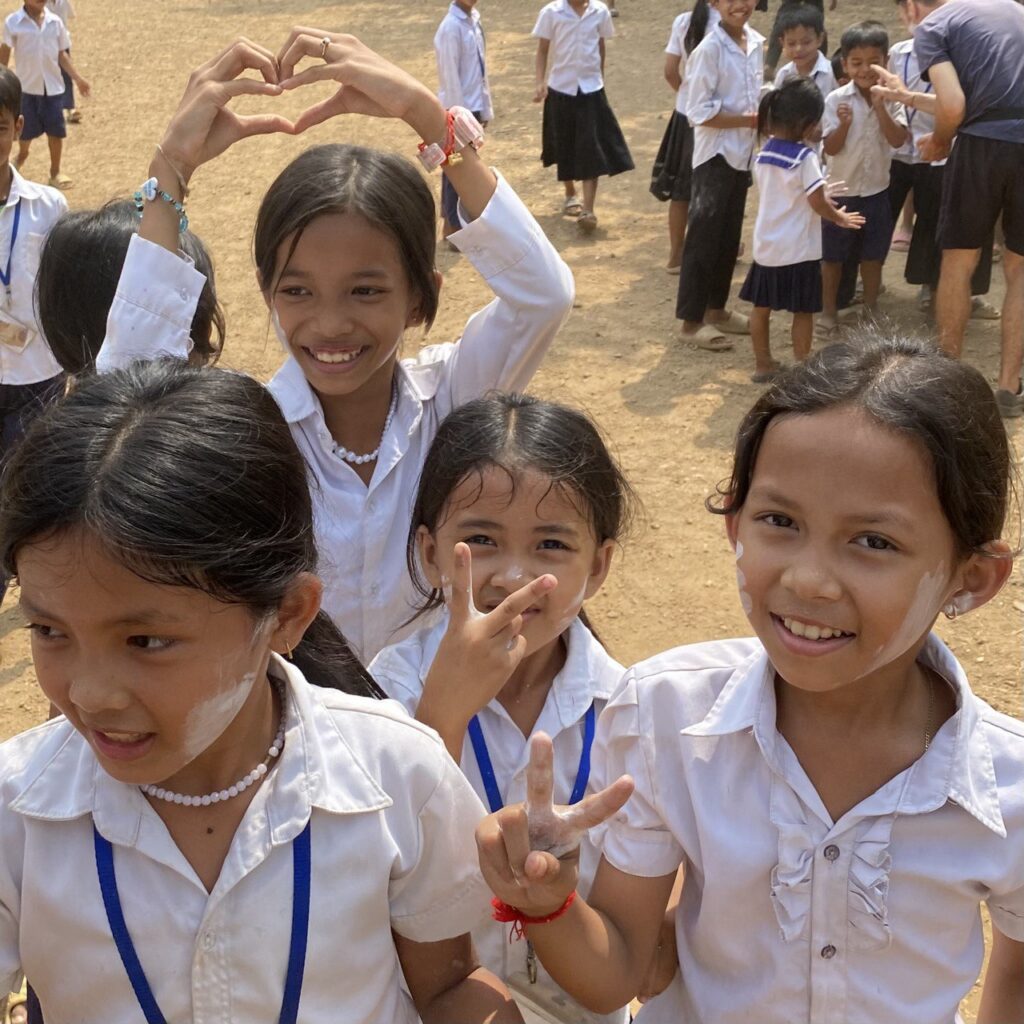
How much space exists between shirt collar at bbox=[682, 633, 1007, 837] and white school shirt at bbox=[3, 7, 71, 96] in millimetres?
9052

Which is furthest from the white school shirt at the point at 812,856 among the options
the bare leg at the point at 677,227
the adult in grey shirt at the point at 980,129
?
the bare leg at the point at 677,227

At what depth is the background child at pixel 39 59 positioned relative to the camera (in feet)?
29.9

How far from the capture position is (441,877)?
4.93 feet

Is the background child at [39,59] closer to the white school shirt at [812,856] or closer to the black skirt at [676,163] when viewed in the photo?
the black skirt at [676,163]

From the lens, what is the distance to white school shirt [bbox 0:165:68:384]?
4.21 m

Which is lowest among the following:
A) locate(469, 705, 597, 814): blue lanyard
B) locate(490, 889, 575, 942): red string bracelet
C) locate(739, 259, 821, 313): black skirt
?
locate(739, 259, 821, 313): black skirt

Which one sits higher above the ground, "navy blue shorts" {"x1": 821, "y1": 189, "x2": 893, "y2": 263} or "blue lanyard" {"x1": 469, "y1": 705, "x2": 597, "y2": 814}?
"blue lanyard" {"x1": 469, "y1": 705, "x2": 597, "y2": 814}

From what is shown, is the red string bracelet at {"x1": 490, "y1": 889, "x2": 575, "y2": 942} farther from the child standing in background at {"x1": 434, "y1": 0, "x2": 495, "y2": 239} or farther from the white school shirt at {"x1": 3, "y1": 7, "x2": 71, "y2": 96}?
the white school shirt at {"x1": 3, "y1": 7, "x2": 71, "y2": 96}

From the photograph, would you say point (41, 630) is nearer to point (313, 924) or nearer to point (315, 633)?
point (313, 924)

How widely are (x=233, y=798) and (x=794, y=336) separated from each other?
16.7 feet

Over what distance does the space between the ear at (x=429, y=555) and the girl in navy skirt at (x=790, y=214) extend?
4.12 metres

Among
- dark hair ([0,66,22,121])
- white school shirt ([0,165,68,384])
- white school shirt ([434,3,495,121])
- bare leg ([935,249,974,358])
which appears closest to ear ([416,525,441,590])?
white school shirt ([0,165,68,384])

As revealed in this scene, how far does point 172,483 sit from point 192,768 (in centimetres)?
35

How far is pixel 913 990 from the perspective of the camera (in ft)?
4.92
